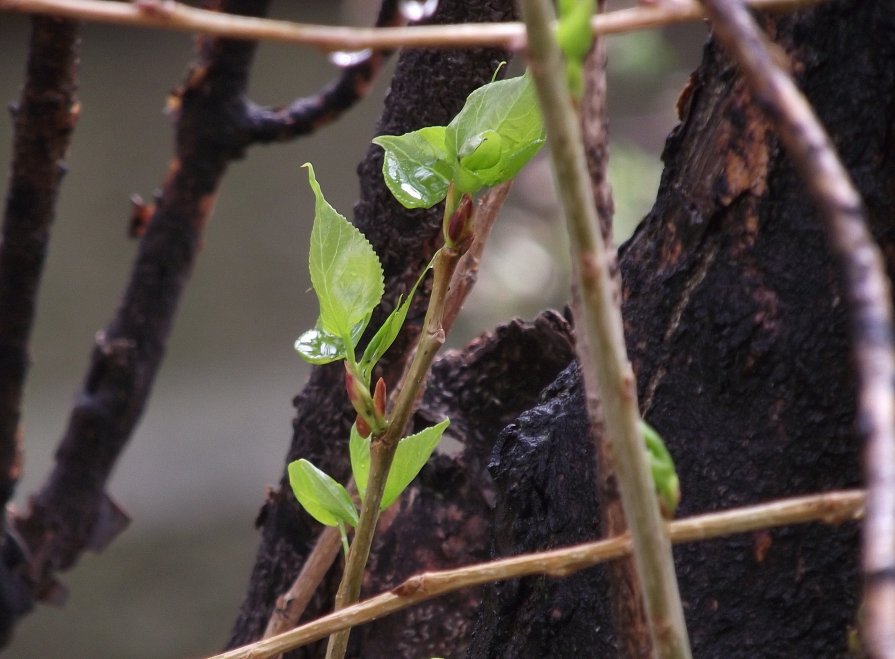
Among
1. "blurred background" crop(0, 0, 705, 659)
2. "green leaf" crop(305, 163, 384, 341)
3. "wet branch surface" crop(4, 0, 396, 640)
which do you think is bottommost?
"green leaf" crop(305, 163, 384, 341)

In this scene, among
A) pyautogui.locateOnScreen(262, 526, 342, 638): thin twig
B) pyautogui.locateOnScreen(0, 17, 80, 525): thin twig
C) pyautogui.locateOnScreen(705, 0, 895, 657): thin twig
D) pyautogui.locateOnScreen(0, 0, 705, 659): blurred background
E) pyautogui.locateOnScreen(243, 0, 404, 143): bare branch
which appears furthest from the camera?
pyautogui.locateOnScreen(0, 0, 705, 659): blurred background

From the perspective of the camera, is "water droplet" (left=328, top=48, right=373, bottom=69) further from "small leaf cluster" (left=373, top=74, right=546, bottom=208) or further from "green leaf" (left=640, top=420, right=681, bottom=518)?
"green leaf" (left=640, top=420, right=681, bottom=518)

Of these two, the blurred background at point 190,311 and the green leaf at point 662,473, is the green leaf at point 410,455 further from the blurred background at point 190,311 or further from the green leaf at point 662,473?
the blurred background at point 190,311

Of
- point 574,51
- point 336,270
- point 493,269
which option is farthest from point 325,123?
point 493,269

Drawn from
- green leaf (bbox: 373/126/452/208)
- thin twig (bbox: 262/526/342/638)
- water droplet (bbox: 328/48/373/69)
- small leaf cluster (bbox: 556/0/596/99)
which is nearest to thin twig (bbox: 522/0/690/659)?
small leaf cluster (bbox: 556/0/596/99)

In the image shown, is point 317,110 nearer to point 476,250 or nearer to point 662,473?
point 476,250

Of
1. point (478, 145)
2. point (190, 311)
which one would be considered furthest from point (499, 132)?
point (190, 311)
